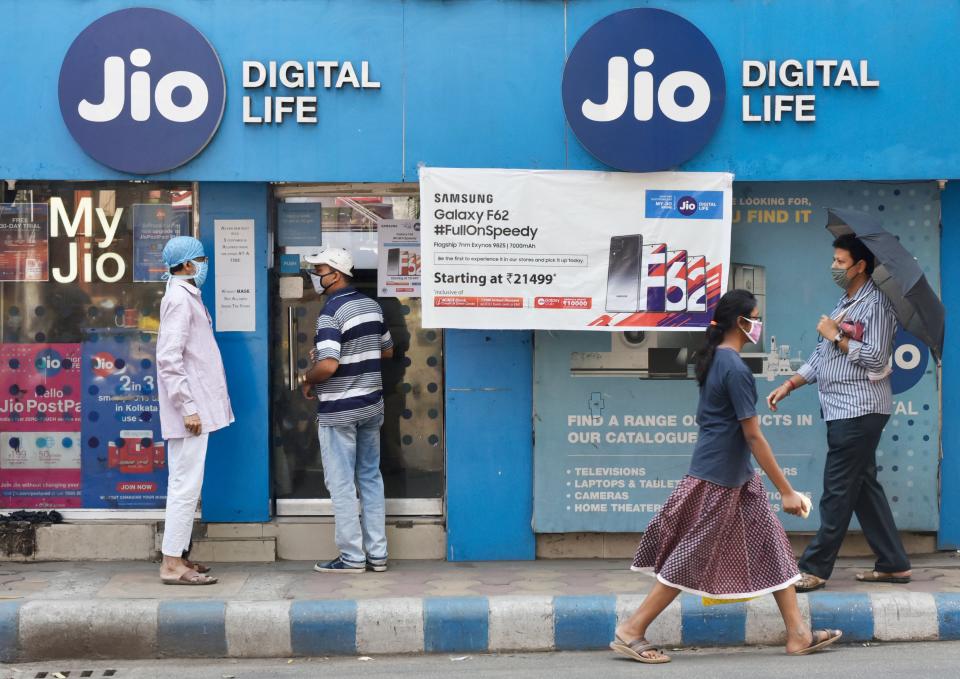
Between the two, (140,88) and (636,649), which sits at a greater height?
(140,88)

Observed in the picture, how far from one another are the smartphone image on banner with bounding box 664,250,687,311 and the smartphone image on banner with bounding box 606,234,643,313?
182mm

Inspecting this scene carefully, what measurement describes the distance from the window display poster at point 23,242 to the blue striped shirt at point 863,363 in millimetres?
4864

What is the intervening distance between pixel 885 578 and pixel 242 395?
12.9 ft

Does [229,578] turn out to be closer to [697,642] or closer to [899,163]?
[697,642]

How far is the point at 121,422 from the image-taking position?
7.37 meters

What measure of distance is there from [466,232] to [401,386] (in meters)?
1.19

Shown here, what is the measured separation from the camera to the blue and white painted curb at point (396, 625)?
588 centimetres

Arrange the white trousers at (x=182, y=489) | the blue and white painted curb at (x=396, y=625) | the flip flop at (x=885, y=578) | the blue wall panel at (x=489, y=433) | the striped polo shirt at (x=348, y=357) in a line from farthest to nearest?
1. the blue wall panel at (x=489, y=433)
2. the striped polo shirt at (x=348, y=357)
3. the white trousers at (x=182, y=489)
4. the flip flop at (x=885, y=578)
5. the blue and white painted curb at (x=396, y=625)

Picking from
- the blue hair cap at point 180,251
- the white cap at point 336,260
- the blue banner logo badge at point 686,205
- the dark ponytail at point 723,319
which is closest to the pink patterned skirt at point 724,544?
the dark ponytail at point 723,319

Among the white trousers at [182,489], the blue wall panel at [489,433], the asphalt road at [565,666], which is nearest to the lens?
the asphalt road at [565,666]

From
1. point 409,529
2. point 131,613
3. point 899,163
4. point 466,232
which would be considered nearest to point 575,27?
point 466,232

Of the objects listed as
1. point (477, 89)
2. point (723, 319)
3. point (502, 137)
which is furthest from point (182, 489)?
point (723, 319)

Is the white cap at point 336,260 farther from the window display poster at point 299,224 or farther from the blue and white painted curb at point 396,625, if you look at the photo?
the blue and white painted curb at point 396,625

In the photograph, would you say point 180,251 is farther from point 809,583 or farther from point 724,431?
point 809,583
